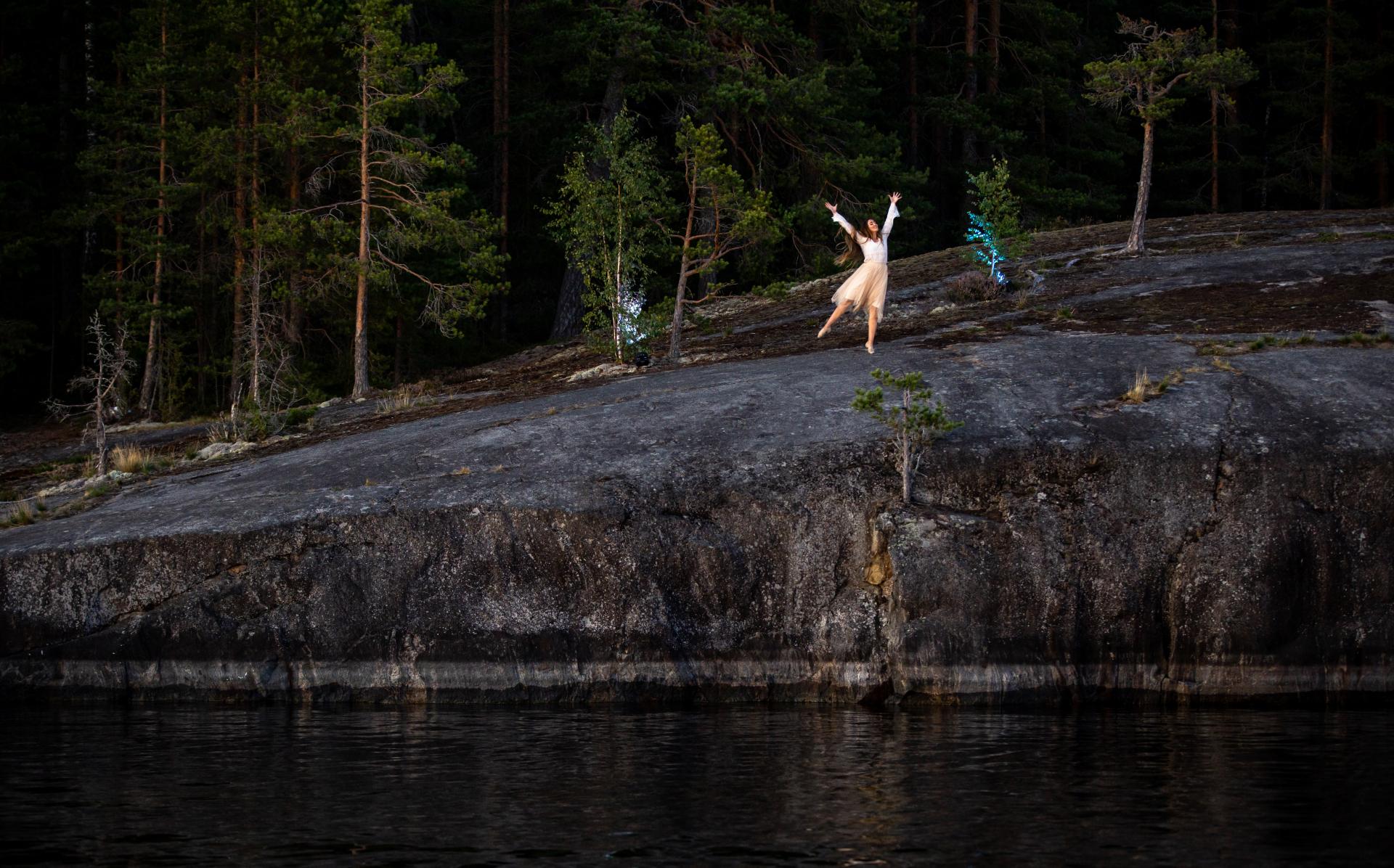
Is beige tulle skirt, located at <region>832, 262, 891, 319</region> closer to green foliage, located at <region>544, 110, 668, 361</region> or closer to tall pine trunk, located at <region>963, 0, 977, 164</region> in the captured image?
green foliage, located at <region>544, 110, 668, 361</region>

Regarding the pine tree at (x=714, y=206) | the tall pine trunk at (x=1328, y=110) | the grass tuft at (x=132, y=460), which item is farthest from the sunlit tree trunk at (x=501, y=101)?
the tall pine trunk at (x=1328, y=110)

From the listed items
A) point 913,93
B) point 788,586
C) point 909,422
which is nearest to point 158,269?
point 913,93

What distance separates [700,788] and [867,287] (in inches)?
414

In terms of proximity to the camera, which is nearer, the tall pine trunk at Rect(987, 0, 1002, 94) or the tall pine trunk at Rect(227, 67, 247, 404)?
the tall pine trunk at Rect(227, 67, 247, 404)

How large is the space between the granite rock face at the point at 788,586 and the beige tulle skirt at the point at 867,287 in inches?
161

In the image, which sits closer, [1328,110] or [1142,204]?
[1142,204]

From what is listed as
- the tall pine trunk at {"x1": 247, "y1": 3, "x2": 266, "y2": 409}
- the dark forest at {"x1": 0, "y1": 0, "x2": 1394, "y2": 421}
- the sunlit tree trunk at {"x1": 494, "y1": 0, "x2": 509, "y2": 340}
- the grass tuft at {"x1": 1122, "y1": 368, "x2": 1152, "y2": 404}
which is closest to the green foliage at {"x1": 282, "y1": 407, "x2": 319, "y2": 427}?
the tall pine trunk at {"x1": 247, "y1": 3, "x2": 266, "y2": 409}

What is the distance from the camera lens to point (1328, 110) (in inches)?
1747

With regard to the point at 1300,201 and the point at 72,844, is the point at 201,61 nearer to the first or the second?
the point at 72,844

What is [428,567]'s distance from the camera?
14664mm

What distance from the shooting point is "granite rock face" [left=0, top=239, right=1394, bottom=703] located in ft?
47.5

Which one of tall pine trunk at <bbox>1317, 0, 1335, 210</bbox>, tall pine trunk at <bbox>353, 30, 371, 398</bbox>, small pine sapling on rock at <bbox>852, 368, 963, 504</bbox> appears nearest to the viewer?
small pine sapling on rock at <bbox>852, 368, 963, 504</bbox>

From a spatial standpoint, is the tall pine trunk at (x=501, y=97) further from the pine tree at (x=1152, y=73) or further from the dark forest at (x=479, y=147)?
the pine tree at (x=1152, y=73)

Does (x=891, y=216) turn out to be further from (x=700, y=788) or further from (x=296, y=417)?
(x=296, y=417)
